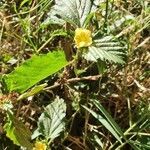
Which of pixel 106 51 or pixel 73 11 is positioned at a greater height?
pixel 73 11

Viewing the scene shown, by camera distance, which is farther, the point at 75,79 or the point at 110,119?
the point at 75,79

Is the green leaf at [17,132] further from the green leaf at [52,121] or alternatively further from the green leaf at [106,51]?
the green leaf at [106,51]

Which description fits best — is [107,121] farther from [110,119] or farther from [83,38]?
[83,38]

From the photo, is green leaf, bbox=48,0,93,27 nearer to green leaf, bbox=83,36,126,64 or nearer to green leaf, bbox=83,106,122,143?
green leaf, bbox=83,36,126,64

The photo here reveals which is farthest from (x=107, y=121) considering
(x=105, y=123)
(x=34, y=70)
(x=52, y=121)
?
(x=34, y=70)

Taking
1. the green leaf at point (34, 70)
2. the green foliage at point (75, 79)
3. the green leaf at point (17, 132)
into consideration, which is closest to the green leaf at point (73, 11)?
the green foliage at point (75, 79)

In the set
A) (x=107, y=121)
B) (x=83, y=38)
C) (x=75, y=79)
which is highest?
(x=83, y=38)
